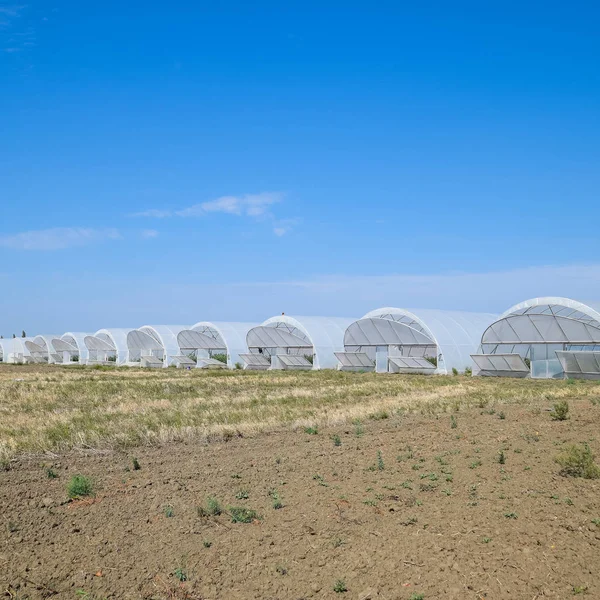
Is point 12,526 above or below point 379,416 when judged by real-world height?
below

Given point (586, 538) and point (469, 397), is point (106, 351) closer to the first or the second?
point (469, 397)

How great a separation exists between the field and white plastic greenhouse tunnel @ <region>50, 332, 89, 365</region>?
2500 inches

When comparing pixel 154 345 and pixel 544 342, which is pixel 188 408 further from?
pixel 154 345

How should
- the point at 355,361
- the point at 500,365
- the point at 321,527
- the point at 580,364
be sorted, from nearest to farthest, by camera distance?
the point at 321,527 → the point at 580,364 → the point at 500,365 → the point at 355,361

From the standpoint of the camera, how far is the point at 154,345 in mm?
65250

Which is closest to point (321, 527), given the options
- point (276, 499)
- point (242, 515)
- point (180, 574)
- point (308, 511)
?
point (308, 511)

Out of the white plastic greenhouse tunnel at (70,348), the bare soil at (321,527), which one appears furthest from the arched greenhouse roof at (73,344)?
the bare soil at (321,527)

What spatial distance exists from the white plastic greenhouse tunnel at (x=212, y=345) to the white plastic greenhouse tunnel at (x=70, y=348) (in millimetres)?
20145

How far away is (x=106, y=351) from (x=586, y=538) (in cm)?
7063

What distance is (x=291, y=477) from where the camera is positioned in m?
10.2

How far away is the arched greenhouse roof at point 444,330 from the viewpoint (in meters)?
41.0

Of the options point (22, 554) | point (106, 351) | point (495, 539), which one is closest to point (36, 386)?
point (22, 554)

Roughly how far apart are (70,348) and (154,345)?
19.5 metres

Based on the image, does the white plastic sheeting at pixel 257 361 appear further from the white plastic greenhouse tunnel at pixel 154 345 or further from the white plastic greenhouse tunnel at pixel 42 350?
the white plastic greenhouse tunnel at pixel 42 350
